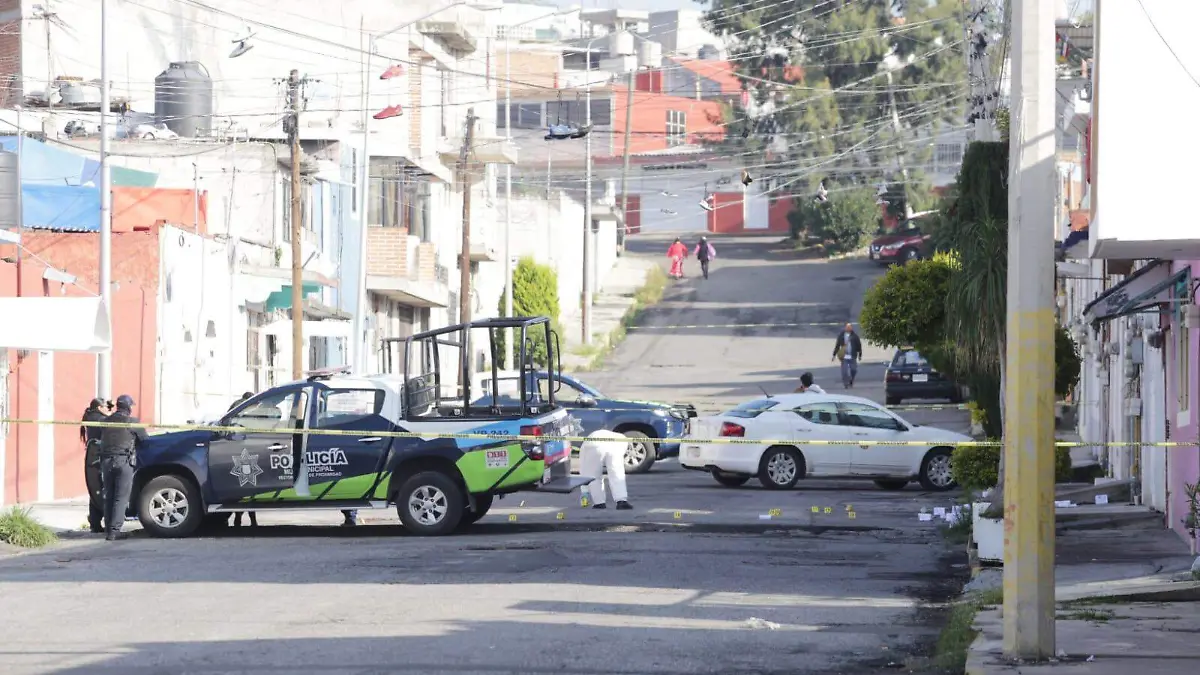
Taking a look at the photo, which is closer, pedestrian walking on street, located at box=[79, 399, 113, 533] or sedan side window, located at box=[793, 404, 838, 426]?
pedestrian walking on street, located at box=[79, 399, 113, 533]

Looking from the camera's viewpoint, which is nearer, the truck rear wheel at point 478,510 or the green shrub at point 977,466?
the green shrub at point 977,466

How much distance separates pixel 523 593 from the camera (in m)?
14.1

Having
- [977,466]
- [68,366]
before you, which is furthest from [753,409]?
[68,366]

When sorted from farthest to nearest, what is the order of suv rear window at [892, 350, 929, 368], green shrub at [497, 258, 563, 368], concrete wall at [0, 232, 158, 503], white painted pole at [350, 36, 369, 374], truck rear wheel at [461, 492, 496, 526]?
green shrub at [497, 258, 563, 368] → suv rear window at [892, 350, 929, 368] → white painted pole at [350, 36, 369, 374] → concrete wall at [0, 232, 158, 503] → truck rear wheel at [461, 492, 496, 526]

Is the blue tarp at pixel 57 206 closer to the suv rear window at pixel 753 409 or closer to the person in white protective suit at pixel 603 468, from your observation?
the suv rear window at pixel 753 409

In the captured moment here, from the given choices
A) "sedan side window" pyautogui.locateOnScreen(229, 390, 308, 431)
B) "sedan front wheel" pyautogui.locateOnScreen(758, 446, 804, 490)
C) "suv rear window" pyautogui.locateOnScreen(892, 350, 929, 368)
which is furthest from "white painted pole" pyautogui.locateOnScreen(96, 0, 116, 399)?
"suv rear window" pyautogui.locateOnScreen(892, 350, 929, 368)

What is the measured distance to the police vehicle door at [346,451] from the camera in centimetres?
1942

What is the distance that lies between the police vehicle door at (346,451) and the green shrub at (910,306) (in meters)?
6.33

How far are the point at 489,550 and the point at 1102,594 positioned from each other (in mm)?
6467

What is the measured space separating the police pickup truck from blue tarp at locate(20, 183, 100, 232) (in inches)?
505

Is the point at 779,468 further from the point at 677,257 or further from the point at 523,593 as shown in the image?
the point at 677,257

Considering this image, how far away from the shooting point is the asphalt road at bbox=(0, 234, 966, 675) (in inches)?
429

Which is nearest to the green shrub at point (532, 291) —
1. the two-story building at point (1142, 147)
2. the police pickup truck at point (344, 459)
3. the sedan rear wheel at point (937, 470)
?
the sedan rear wheel at point (937, 470)

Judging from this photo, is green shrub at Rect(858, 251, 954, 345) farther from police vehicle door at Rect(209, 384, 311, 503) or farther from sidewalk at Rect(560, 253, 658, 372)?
sidewalk at Rect(560, 253, 658, 372)
